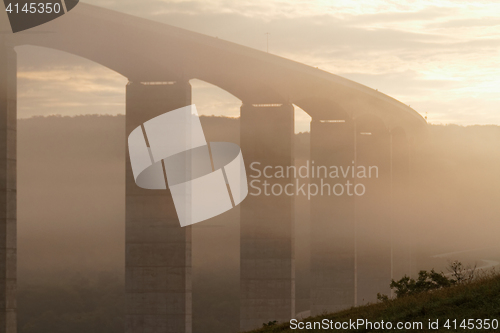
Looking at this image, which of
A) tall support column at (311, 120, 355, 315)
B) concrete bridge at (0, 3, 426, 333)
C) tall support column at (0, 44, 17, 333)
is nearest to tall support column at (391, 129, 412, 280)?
concrete bridge at (0, 3, 426, 333)

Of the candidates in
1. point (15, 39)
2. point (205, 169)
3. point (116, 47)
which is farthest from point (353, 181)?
point (15, 39)

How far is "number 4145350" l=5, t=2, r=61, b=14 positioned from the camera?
3098 cm

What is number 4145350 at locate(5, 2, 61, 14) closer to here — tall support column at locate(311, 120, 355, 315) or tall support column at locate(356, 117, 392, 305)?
tall support column at locate(311, 120, 355, 315)

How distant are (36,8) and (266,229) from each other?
22733mm

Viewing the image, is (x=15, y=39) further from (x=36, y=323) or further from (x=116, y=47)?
(x=36, y=323)

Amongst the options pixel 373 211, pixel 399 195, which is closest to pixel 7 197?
pixel 373 211

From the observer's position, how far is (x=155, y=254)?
129 feet

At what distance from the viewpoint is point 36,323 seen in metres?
105

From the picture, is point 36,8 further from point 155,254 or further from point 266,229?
point 266,229

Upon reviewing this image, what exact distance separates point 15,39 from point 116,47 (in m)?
6.12

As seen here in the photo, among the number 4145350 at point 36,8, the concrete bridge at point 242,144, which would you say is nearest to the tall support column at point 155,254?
the concrete bridge at point 242,144

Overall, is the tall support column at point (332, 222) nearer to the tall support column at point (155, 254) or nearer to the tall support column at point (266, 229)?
the tall support column at point (266, 229)

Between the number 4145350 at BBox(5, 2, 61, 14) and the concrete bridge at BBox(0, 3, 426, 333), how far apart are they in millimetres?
918

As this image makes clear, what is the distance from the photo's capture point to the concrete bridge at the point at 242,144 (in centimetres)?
3378
